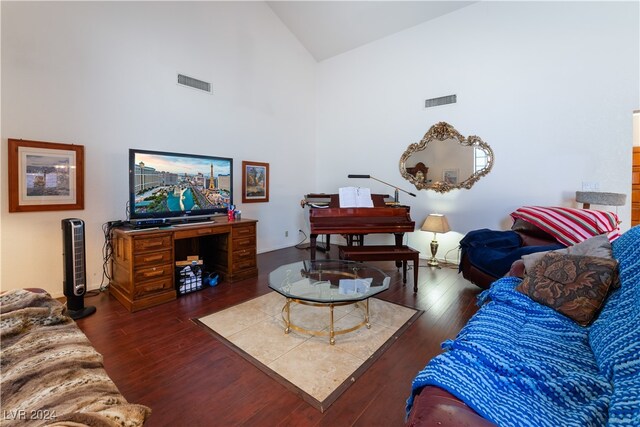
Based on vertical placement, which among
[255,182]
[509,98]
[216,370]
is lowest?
[216,370]

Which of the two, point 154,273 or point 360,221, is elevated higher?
point 360,221

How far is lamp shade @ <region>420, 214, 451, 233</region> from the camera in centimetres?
409

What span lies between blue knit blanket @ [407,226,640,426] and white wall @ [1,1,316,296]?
3.73 m

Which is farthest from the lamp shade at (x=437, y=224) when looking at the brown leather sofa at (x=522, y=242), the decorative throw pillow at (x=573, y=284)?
the decorative throw pillow at (x=573, y=284)

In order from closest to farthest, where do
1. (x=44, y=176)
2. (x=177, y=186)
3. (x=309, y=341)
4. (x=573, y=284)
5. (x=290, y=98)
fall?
(x=573, y=284) → (x=309, y=341) → (x=44, y=176) → (x=177, y=186) → (x=290, y=98)

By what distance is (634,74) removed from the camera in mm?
3195

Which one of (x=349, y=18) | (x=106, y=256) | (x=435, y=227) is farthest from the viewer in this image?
(x=349, y=18)

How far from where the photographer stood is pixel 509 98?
3.97 meters

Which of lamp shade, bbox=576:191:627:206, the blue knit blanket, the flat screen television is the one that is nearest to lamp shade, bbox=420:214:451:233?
lamp shade, bbox=576:191:627:206

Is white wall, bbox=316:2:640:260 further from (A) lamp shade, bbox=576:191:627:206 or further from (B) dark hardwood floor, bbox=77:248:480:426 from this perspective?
(B) dark hardwood floor, bbox=77:248:480:426

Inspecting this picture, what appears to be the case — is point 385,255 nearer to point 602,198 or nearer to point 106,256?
point 602,198

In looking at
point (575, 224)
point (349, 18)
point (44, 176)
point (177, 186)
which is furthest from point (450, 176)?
point (44, 176)

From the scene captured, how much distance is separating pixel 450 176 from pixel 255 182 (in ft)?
10.9

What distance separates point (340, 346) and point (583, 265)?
1701 millimetres
